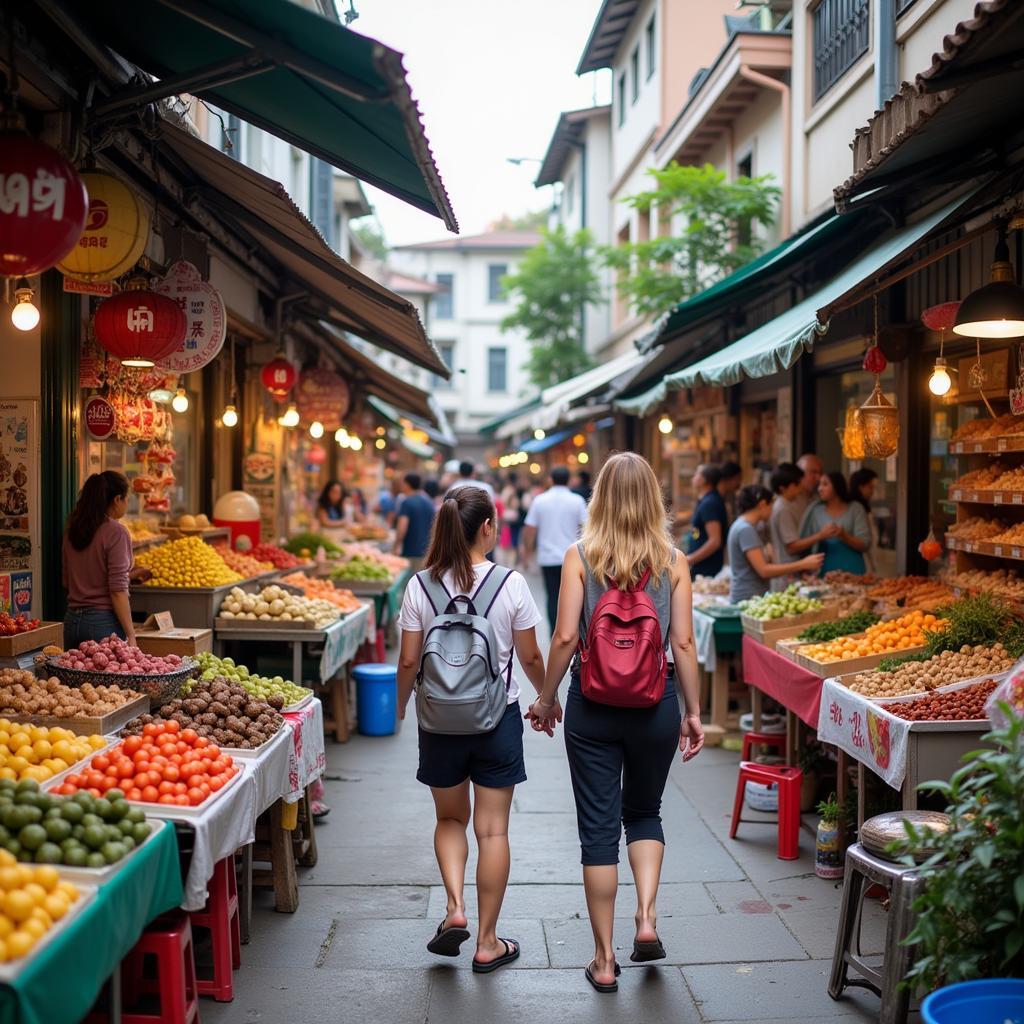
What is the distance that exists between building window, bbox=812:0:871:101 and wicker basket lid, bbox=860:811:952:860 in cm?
792

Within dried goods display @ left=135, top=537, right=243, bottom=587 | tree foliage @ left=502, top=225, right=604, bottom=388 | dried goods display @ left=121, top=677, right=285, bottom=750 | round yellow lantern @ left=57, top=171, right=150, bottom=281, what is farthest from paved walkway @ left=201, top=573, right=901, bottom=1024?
tree foliage @ left=502, top=225, right=604, bottom=388

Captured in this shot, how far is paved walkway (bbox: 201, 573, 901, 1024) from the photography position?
4824mm

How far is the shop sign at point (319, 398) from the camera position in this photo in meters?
14.9

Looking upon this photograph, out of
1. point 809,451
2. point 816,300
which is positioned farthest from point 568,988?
point 809,451

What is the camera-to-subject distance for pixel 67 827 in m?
3.93

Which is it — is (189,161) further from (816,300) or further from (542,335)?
(542,335)

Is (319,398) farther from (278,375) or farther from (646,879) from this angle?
(646,879)

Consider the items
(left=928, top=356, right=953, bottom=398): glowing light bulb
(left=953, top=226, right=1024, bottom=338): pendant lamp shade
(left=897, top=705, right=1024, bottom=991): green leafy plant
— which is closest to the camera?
(left=897, top=705, right=1024, bottom=991): green leafy plant

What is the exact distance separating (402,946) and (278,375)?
8100 millimetres

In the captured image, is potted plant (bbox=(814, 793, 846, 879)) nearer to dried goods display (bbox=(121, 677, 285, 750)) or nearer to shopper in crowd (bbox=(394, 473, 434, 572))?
dried goods display (bbox=(121, 677, 285, 750))

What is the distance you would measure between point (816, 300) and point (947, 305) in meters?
1.22

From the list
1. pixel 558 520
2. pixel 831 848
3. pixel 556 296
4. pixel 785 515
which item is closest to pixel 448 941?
pixel 831 848

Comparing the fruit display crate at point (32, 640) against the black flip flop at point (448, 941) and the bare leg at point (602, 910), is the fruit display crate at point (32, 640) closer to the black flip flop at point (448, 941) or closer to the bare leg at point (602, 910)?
the black flip flop at point (448, 941)

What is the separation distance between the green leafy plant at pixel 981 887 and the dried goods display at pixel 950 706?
5.58 ft
